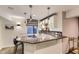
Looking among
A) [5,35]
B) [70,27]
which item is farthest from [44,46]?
[5,35]

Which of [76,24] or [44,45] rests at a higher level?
[76,24]

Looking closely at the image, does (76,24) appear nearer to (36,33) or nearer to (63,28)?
(63,28)

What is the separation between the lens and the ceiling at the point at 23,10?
4.90 ft

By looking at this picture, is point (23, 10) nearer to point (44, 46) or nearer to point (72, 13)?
point (44, 46)

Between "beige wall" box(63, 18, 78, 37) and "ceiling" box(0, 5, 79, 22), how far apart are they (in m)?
0.22

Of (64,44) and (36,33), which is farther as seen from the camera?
(64,44)

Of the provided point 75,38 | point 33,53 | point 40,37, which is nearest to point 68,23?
point 75,38

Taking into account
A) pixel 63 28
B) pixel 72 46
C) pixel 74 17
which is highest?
pixel 74 17

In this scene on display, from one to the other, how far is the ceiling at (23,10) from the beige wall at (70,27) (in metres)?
0.22

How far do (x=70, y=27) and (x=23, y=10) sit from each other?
0.86m

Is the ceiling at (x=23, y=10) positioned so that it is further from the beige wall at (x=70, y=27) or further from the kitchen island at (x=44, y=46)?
the kitchen island at (x=44, y=46)

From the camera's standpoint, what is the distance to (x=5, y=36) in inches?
61.1

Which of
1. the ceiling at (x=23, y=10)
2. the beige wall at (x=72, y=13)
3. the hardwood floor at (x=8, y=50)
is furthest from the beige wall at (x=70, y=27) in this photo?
the hardwood floor at (x=8, y=50)

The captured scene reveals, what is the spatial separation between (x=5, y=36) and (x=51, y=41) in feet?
2.62
